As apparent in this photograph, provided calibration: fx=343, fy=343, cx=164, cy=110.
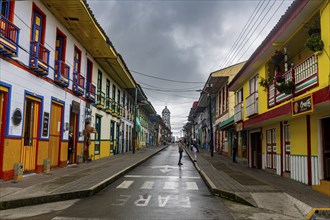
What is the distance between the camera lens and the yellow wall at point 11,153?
35.8 feet

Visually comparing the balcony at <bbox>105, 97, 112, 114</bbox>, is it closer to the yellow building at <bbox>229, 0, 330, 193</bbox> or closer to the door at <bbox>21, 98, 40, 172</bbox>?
the yellow building at <bbox>229, 0, 330, 193</bbox>

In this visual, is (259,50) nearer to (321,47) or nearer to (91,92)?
(321,47)

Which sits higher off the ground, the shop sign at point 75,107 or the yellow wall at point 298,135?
the shop sign at point 75,107

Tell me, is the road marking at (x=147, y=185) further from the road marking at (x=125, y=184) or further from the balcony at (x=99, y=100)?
the balcony at (x=99, y=100)

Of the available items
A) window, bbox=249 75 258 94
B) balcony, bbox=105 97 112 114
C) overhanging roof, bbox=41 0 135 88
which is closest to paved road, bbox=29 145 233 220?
overhanging roof, bbox=41 0 135 88

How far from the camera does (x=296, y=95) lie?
11.7 meters

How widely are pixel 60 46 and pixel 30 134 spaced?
496cm

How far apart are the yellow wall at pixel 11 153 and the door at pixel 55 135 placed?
3.08 m

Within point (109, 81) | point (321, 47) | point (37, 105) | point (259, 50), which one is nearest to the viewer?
point (321, 47)

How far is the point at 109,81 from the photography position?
26.8 metres

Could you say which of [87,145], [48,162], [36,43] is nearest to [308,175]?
[48,162]

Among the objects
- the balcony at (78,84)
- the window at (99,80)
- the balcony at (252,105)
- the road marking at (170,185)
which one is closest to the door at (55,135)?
the balcony at (78,84)

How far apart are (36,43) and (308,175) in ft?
35.6

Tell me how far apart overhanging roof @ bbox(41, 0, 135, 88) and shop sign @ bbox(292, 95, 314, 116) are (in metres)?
8.75
